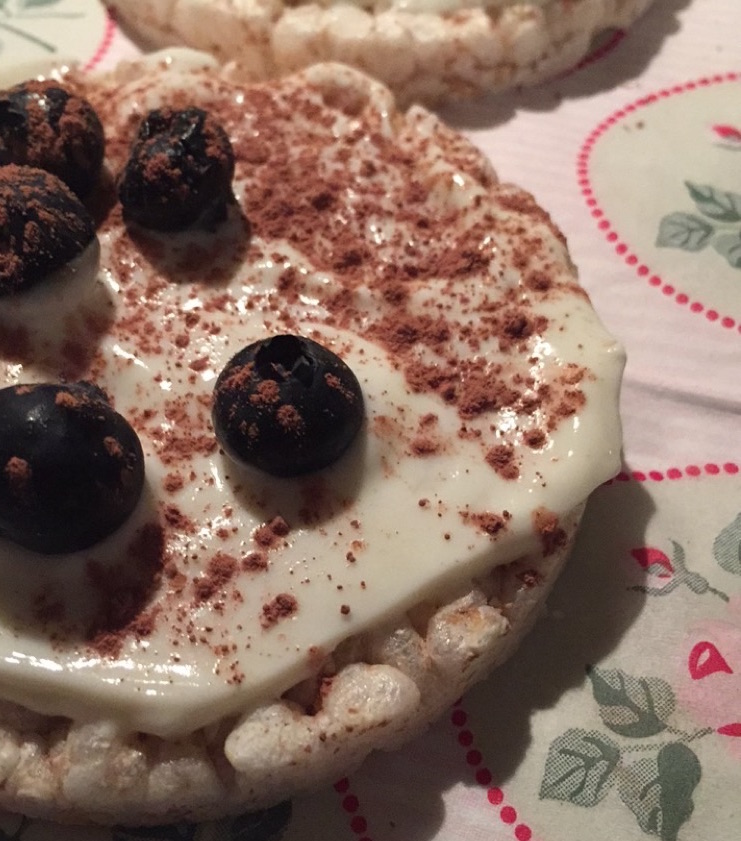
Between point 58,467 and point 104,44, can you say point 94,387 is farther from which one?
point 104,44

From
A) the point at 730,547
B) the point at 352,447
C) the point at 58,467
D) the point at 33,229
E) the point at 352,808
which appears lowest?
the point at 352,808

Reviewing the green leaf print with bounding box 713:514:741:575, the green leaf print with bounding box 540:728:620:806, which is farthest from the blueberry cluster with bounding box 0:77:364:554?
the green leaf print with bounding box 713:514:741:575

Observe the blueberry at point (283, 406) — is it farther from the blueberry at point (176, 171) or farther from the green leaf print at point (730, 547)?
the green leaf print at point (730, 547)

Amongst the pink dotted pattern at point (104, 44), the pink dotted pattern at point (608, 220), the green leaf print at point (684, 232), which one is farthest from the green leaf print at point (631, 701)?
the pink dotted pattern at point (104, 44)

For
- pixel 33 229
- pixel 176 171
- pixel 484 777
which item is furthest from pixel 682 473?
pixel 33 229

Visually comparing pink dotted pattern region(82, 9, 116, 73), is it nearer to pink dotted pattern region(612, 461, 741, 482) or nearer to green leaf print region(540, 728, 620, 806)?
pink dotted pattern region(612, 461, 741, 482)

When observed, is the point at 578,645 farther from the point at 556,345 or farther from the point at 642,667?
the point at 556,345
